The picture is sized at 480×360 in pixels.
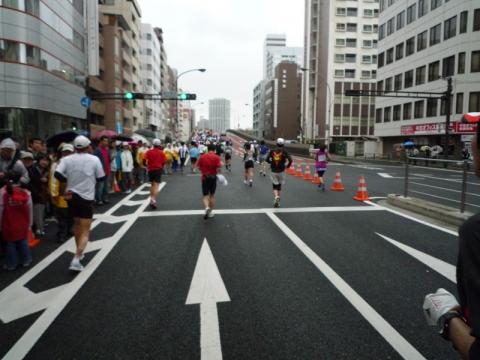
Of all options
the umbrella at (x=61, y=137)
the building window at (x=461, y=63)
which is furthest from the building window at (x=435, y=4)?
the umbrella at (x=61, y=137)

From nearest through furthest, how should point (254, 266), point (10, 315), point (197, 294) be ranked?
point (10, 315) < point (197, 294) < point (254, 266)

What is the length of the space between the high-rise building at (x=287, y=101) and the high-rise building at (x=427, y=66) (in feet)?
A: 220

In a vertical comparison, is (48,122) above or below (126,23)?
below

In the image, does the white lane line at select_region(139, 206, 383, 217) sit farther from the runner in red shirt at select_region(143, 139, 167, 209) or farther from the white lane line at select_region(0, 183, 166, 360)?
the white lane line at select_region(0, 183, 166, 360)

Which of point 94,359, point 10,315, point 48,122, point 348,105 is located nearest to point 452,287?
point 94,359

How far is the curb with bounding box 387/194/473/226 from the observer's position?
8.34m

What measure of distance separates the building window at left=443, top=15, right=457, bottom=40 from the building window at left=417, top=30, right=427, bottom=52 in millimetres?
3738

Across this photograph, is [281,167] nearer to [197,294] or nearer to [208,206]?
[208,206]

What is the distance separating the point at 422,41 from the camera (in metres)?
42.5

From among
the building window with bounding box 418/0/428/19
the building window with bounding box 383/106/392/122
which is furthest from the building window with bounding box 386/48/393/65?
the building window with bounding box 418/0/428/19

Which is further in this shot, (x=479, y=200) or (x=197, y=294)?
(x=479, y=200)

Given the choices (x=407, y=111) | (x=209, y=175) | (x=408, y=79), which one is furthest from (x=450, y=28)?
(x=209, y=175)

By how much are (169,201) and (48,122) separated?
24708 mm

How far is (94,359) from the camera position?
3123mm
